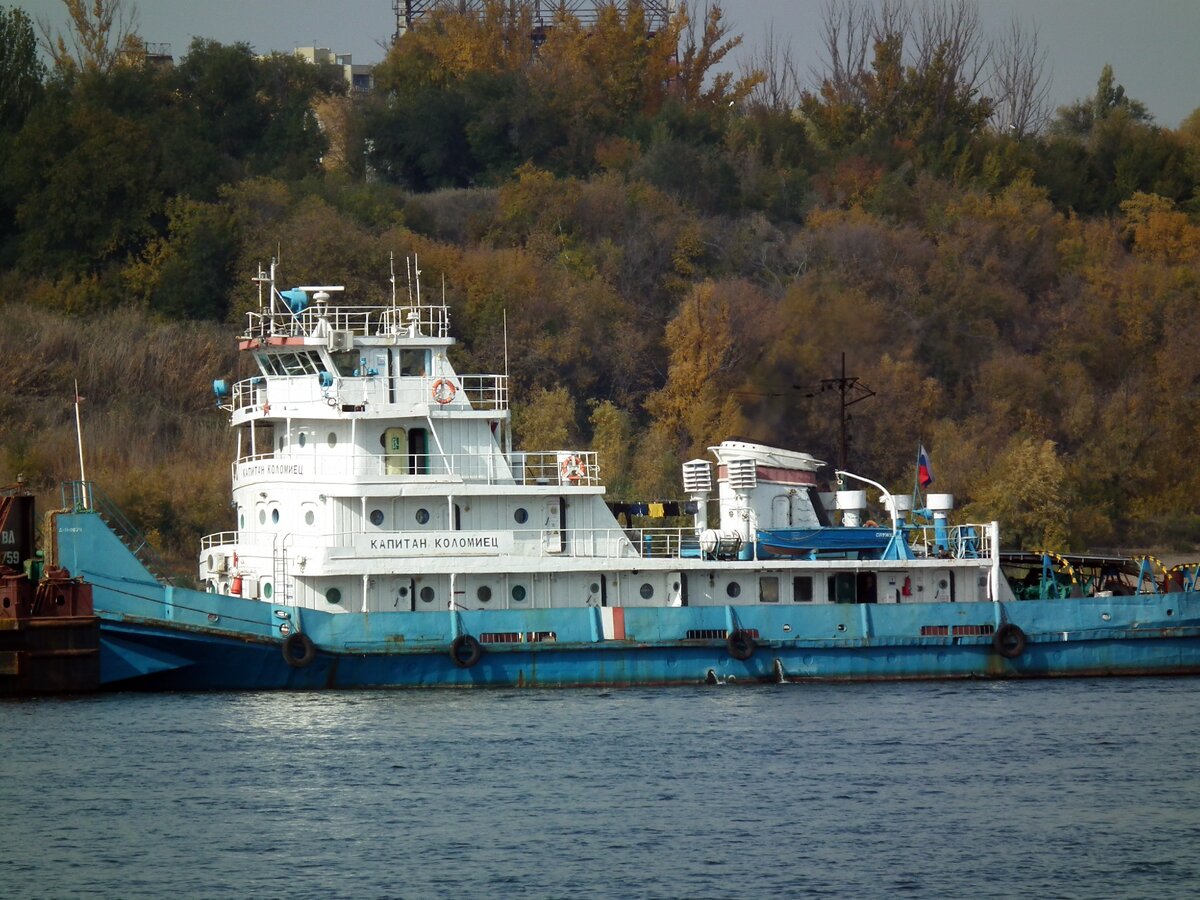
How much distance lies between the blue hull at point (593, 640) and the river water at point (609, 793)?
49cm

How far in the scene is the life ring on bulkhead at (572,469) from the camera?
1287 inches

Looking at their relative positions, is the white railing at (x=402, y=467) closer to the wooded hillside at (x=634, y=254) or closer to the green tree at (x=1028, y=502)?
the wooded hillside at (x=634, y=254)

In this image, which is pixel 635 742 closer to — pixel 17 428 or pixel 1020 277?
pixel 17 428

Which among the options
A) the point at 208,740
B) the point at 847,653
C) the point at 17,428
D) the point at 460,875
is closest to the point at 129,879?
the point at 460,875

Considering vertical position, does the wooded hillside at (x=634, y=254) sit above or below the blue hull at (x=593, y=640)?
above

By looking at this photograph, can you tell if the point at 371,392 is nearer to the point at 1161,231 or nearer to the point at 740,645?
the point at 740,645

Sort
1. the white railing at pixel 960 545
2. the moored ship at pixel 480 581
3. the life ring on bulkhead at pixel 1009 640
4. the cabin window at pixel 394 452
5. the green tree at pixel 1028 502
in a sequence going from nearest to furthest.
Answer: the moored ship at pixel 480 581 → the cabin window at pixel 394 452 → the life ring on bulkhead at pixel 1009 640 → the white railing at pixel 960 545 → the green tree at pixel 1028 502

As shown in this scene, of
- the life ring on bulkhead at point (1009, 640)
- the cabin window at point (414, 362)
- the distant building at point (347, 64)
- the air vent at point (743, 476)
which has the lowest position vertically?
the life ring on bulkhead at point (1009, 640)

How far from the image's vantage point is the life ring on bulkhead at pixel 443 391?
3216 cm

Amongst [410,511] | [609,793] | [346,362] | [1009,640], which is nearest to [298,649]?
[410,511]

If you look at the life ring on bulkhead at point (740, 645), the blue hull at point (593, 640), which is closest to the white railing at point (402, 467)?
the blue hull at point (593, 640)

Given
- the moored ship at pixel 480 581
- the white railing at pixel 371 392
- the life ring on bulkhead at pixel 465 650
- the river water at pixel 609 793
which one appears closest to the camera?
the river water at pixel 609 793

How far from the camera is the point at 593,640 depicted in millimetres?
31828

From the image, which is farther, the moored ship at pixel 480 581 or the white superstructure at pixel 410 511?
the white superstructure at pixel 410 511
